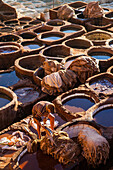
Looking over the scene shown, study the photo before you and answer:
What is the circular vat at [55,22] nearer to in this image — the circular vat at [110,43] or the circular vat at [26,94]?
the circular vat at [110,43]

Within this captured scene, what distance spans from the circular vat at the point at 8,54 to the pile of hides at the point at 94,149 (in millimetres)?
7476

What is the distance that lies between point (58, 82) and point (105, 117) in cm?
242

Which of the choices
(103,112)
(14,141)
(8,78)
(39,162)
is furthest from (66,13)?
(39,162)

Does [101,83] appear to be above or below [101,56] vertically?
below

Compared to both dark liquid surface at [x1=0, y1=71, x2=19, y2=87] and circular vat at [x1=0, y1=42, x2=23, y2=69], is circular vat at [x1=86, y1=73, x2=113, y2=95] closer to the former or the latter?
dark liquid surface at [x1=0, y1=71, x2=19, y2=87]

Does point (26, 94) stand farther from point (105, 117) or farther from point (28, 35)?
point (28, 35)

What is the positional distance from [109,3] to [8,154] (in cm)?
2627

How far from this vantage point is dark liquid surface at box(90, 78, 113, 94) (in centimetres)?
860

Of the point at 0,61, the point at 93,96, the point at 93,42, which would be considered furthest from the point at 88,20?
the point at 93,96

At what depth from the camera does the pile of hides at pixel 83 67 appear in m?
9.12

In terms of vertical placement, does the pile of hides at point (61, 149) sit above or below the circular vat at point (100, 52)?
below

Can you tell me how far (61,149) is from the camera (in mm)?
5324

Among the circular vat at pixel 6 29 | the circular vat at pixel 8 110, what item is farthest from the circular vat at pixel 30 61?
the circular vat at pixel 6 29

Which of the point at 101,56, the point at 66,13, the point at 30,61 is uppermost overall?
the point at 66,13
